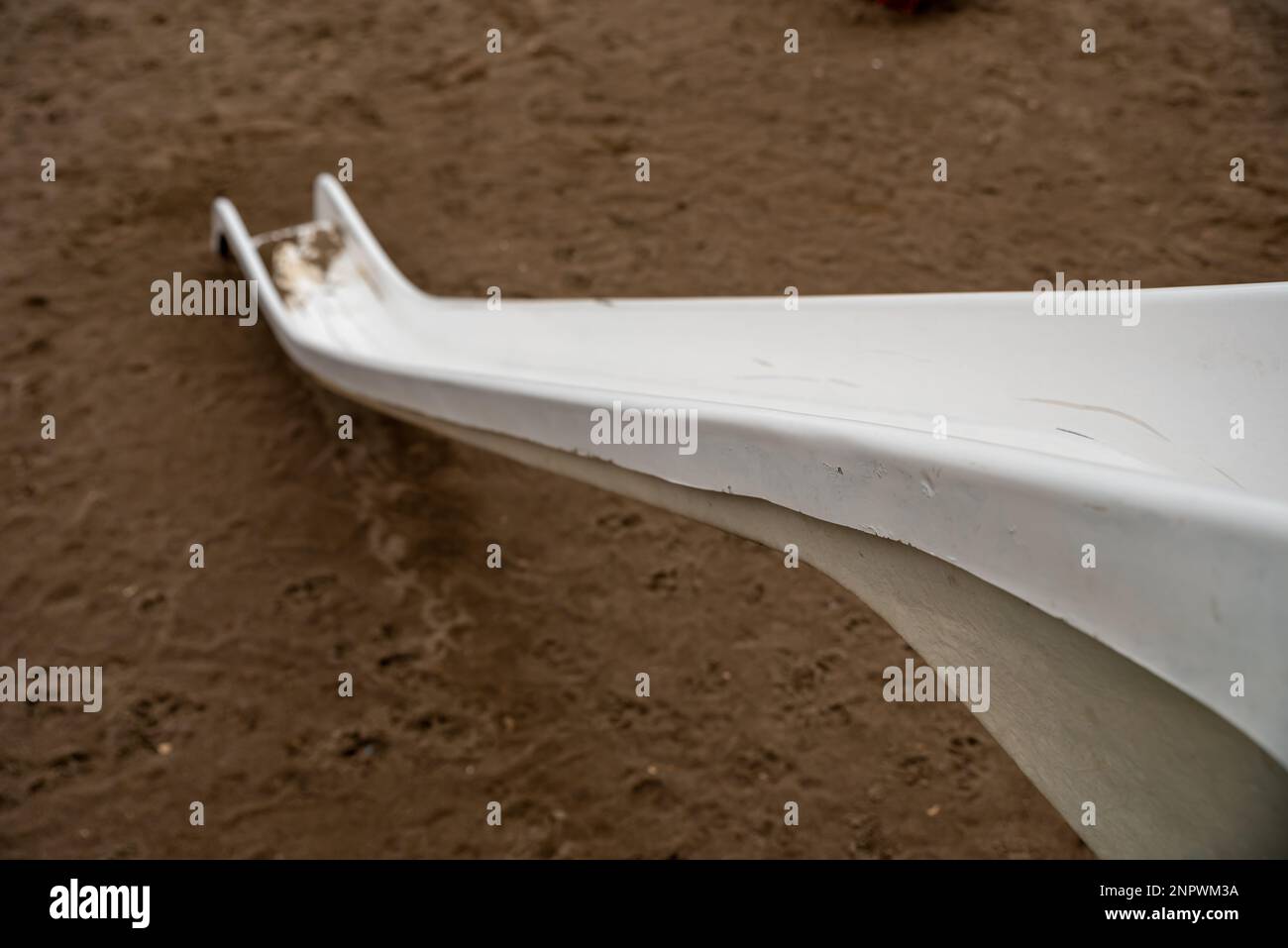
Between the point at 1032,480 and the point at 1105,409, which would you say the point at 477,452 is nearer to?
the point at 1105,409

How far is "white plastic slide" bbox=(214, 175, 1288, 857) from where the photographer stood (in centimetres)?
74

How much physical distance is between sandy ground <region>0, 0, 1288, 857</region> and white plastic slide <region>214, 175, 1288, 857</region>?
2.25 ft

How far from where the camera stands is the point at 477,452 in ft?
8.84

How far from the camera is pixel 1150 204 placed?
314cm

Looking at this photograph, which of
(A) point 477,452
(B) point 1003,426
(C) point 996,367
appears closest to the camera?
(B) point 1003,426

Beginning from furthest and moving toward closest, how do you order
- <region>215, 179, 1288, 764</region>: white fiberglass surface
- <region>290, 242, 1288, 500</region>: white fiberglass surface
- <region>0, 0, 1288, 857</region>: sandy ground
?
<region>0, 0, 1288, 857</region>: sandy ground → <region>290, 242, 1288, 500</region>: white fiberglass surface → <region>215, 179, 1288, 764</region>: white fiberglass surface

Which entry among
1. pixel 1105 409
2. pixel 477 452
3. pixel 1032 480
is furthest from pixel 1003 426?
pixel 477 452

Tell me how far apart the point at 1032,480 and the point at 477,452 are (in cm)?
203

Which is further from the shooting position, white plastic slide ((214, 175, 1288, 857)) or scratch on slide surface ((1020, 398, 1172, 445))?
scratch on slide surface ((1020, 398, 1172, 445))

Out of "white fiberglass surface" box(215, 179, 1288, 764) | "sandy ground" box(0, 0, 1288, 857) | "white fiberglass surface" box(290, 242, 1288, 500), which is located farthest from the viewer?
"sandy ground" box(0, 0, 1288, 857)

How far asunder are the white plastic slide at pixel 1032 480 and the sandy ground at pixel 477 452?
0.69m

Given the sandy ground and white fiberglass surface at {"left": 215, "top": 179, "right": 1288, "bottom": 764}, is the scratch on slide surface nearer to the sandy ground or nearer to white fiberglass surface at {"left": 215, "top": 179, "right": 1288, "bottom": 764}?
white fiberglass surface at {"left": 215, "top": 179, "right": 1288, "bottom": 764}

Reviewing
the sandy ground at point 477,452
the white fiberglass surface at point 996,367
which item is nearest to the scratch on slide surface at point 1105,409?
the white fiberglass surface at point 996,367

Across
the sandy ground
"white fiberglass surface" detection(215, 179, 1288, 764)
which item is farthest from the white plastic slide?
the sandy ground
